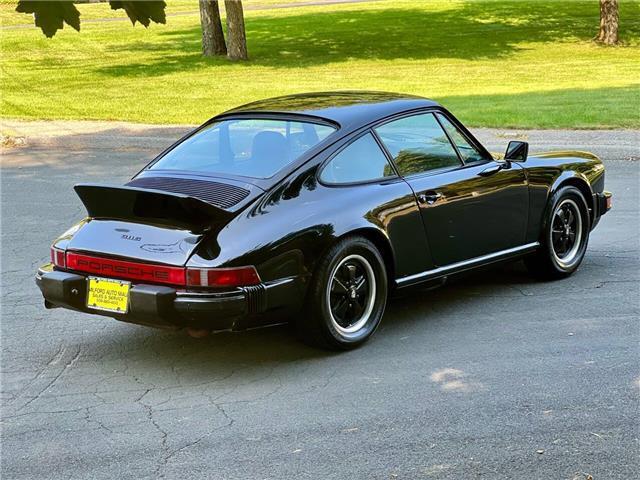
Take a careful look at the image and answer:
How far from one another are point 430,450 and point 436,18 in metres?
37.1

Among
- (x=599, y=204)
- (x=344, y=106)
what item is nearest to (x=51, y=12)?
(x=344, y=106)

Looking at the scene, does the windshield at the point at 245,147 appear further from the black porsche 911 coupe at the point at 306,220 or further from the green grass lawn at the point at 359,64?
the green grass lawn at the point at 359,64

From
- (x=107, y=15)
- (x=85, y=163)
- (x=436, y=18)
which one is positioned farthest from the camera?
(x=107, y=15)

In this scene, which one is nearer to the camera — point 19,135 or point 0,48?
point 19,135

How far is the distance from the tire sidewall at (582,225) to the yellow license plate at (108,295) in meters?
3.23

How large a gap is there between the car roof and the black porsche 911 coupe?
0.01 meters

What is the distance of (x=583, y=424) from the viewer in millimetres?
4699

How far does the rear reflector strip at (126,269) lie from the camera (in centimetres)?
521

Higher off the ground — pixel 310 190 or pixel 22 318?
pixel 310 190

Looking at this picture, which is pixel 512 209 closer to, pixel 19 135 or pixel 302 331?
pixel 302 331

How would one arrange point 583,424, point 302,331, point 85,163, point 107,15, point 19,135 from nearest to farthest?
1. point 583,424
2. point 302,331
3. point 85,163
4. point 19,135
5. point 107,15

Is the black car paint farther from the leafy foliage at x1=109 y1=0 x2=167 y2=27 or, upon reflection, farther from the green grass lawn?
the green grass lawn

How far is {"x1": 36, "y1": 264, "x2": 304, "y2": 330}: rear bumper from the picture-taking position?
5141mm

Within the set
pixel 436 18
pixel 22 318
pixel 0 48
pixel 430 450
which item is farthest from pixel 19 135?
pixel 436 18
